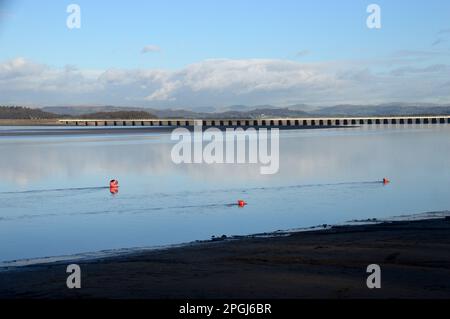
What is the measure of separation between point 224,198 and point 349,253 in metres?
10.0

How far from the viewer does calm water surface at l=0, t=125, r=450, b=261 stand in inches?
539

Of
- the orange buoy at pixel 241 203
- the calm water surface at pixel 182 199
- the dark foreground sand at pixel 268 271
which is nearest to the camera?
the dark foreground sand at pixel 268 271

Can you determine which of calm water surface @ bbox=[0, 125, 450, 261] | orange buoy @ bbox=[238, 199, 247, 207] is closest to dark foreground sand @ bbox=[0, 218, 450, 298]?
calm water surface @ bbox=[0, 125, 450, 261]

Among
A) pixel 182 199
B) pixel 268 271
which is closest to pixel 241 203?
pixel 182 199

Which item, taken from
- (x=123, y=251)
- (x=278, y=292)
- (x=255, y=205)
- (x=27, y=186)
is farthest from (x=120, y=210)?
(x=278, y=292)

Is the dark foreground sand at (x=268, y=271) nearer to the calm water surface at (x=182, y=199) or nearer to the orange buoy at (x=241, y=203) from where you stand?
the calm water surface at (x=182, y=199)

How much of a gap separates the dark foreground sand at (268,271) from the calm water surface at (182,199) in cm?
221

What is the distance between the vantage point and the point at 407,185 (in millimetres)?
23812

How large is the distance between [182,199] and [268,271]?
1102 centimetres

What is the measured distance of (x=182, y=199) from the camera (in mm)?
19641

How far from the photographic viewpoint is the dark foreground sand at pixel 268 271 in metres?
7.52

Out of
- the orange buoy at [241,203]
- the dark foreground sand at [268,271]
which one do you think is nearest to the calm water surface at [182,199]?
the orange buoy at [241,203]

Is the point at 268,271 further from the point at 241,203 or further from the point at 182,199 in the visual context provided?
the point at 182,199
